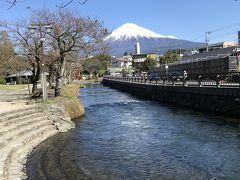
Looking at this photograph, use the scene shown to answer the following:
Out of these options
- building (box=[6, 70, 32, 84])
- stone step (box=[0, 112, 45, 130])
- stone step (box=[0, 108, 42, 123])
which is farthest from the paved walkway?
building (box=[6, 70, 32, 84])

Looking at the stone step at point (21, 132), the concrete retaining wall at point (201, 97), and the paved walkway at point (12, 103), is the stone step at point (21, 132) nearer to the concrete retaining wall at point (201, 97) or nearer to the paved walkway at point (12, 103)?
the paved walkway at point (12, 103)

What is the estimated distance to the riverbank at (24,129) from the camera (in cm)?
A: 1056

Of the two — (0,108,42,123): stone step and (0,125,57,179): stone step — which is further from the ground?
(0,108,42,123): stone step

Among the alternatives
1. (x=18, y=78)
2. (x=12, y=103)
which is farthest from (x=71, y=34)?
(x=18, y=78)

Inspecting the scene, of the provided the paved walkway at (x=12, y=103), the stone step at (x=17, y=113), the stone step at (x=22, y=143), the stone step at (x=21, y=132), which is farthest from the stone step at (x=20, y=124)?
the paved walkway at (x=12, y=103)

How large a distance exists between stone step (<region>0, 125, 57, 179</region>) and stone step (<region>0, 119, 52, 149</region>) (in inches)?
4.7

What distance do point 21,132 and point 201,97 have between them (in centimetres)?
1694

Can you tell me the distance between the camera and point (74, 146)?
1437 cm

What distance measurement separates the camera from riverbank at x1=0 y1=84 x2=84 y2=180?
10.6 m

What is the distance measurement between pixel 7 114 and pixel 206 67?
136 ft

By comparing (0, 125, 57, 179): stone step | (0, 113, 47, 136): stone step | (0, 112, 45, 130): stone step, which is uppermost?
(0, 112, 45, 130): stone step

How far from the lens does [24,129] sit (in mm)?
14844

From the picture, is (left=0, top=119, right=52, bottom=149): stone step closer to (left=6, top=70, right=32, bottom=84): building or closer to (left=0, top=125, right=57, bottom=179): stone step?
(left=0, top=125, right=57, bottom=179): stone step

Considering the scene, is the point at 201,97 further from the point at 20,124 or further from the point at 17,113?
the point at 20,124
